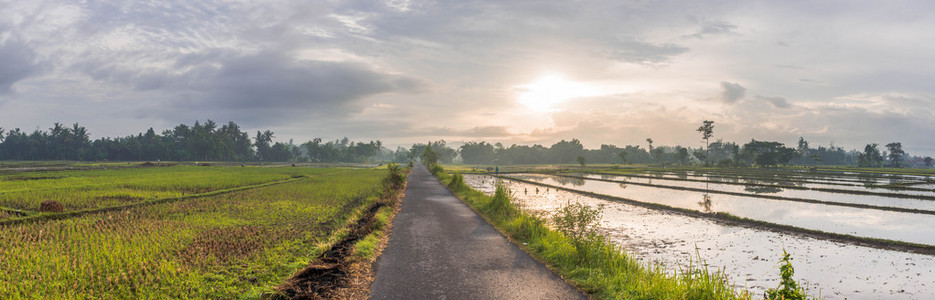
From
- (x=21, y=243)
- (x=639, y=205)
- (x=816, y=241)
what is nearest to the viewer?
(x=21, y=243)

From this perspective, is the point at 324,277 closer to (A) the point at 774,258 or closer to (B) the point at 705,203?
(A) the point at 774,258

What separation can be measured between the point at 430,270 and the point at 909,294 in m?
11.4

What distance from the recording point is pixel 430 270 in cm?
963

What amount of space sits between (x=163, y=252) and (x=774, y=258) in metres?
18.2

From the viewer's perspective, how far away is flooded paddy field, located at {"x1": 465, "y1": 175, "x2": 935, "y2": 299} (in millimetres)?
10039

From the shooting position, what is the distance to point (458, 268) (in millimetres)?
9859

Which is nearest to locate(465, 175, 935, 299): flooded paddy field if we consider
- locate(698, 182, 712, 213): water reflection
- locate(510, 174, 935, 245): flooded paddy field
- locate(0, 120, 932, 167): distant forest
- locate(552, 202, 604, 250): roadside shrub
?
locate(552, 202, 604, 250): roadside shrub

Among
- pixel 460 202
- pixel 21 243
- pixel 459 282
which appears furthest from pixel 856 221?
pixel 21 243

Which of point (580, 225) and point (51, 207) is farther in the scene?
point (51, 207)

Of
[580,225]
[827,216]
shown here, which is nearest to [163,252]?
[580,225]

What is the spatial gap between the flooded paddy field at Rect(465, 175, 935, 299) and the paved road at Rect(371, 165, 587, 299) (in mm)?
4302

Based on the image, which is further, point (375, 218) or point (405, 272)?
point (375, 218)

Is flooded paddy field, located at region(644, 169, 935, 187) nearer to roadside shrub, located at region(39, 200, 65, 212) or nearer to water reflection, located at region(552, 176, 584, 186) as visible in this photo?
water reflection, located at region(552, 176, 584, 186)

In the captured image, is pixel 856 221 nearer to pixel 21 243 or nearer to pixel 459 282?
pixel 459 282
